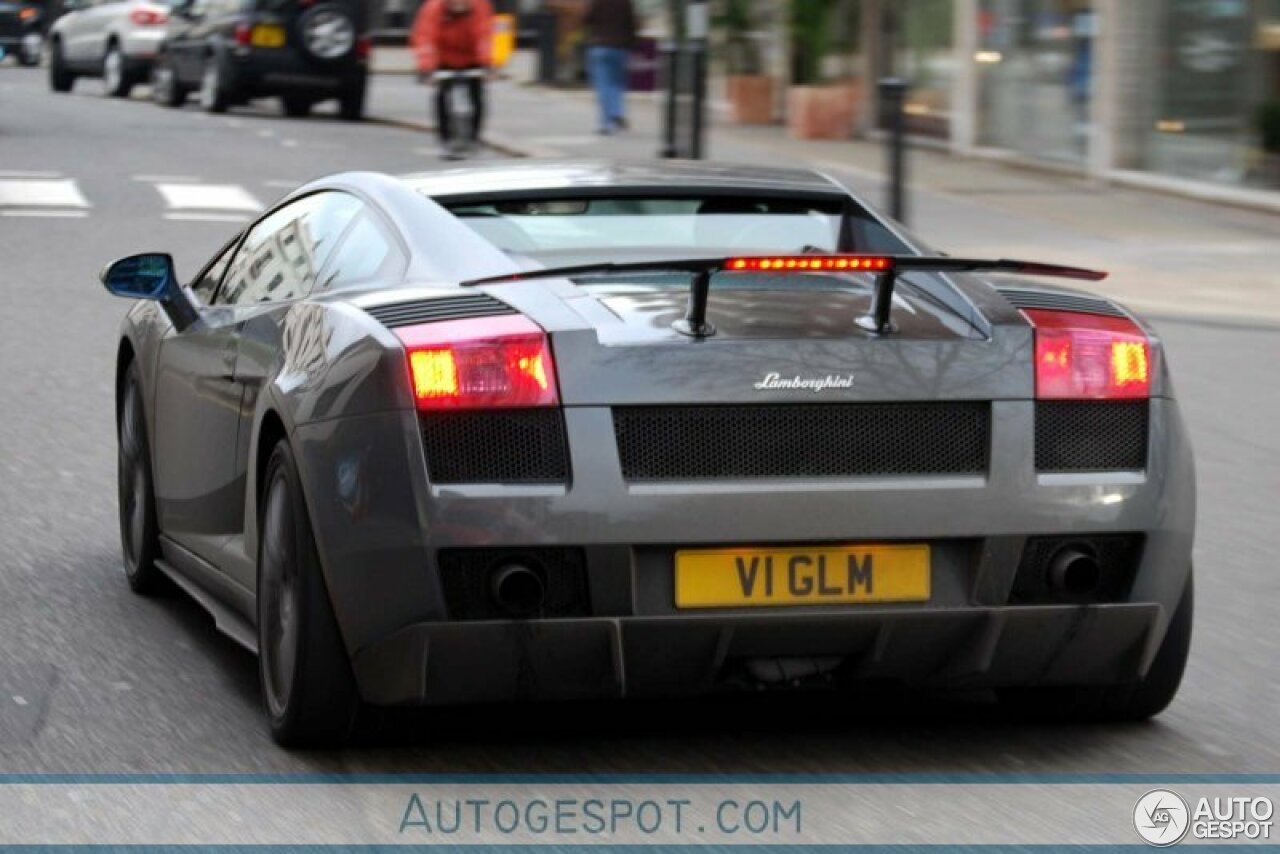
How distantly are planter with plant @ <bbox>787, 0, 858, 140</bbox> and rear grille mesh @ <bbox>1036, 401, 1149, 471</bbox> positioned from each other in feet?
87.8

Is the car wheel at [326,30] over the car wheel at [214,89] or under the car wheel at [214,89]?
over

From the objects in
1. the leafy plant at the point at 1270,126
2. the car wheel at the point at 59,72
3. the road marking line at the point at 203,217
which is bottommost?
the car wheel at the point at 59,72

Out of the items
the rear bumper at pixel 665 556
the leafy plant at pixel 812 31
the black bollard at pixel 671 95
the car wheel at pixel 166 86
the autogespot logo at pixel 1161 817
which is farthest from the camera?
the car wheel at pixel 166 86


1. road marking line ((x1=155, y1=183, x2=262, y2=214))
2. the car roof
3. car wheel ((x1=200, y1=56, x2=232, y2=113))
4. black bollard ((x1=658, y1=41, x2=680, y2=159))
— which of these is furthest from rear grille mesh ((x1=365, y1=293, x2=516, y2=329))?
car wheel ((x1=200, y1=56, x2=232, y2=113))

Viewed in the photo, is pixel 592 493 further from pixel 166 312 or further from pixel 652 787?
pixel 166 312

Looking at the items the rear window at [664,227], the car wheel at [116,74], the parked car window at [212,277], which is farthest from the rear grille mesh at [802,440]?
the car wheel at [116,74]

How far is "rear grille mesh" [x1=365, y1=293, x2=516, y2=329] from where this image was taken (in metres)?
5.47

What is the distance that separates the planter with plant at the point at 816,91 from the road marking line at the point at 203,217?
1154 cm

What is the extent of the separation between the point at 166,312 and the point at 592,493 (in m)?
2.47

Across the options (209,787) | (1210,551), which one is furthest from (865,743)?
(1210,551)

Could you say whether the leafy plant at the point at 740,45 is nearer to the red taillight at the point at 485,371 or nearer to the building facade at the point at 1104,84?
the building facade at the point at 1104,84

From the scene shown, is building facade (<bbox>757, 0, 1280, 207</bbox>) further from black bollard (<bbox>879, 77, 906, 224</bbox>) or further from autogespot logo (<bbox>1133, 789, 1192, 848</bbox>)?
autogespot logo (<bbox>1133, 789, 1192, 848</bbox>)

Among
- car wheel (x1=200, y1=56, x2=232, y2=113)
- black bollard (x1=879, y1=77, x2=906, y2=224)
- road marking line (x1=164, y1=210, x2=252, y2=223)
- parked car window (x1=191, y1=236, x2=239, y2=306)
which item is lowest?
car wheel (x1=200, y1=56, x2=232, y2=113)

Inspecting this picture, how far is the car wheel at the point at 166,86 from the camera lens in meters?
36.8
